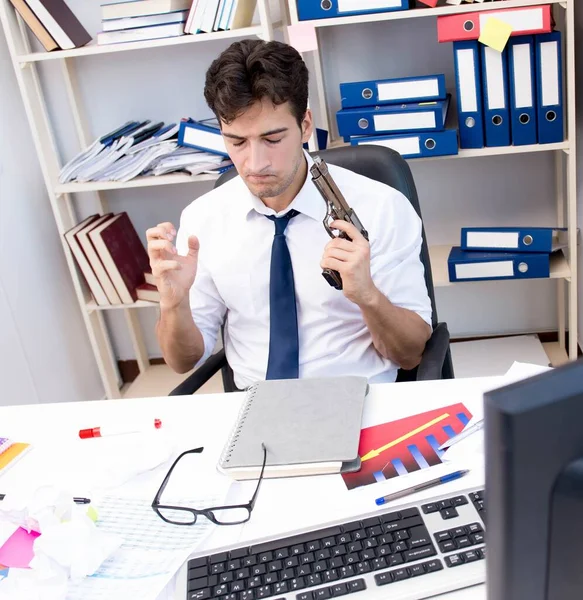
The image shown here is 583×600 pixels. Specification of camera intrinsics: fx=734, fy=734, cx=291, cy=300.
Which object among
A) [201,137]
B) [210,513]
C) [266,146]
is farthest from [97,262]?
[210,513]

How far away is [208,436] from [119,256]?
1543 mm

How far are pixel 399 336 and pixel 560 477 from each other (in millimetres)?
1042

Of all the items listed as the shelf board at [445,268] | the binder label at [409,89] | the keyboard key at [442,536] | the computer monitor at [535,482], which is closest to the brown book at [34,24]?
the binder label at [409,89]

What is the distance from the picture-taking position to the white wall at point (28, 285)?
7.89ft

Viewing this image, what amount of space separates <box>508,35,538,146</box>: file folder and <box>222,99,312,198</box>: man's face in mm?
904

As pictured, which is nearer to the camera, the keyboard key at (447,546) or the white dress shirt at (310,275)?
the keyboard key at (447,546)

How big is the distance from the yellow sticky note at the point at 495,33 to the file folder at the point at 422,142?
260 mm

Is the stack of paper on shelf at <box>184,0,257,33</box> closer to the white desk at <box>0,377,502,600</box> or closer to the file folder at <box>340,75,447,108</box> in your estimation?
the file folder at <box>340,75,447,108</box>

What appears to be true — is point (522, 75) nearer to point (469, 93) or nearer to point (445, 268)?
point (469, 93)

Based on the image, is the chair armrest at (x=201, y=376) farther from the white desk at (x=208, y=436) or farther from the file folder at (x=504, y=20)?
the file folder at (x=504, y=20)

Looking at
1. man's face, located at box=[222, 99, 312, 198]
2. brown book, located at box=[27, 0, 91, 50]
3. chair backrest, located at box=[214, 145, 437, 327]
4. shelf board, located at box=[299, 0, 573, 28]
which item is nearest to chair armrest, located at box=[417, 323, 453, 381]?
chair backrest, located at box=[214, 145, 437, 327]

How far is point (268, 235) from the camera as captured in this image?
157 centimetres

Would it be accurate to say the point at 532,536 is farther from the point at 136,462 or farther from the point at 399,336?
the point at 399,336

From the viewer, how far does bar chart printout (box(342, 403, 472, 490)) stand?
99cm
